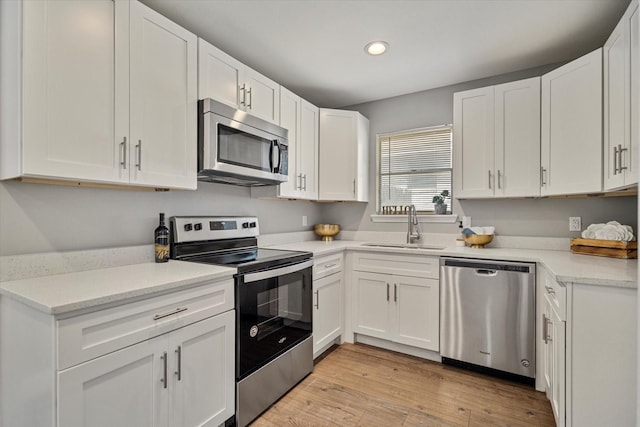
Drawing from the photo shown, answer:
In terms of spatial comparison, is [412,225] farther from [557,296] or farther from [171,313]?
[171,313]

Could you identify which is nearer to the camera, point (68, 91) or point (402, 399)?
point (68, 91)

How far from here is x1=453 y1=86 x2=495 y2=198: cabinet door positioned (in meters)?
2.64

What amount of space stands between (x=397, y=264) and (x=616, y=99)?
1.74 metres

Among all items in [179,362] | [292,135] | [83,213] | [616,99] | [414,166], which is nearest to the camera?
[179,362]

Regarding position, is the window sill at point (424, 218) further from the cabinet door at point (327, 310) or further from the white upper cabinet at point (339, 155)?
the cabinet door at point (327, 310)

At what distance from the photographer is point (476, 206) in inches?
116

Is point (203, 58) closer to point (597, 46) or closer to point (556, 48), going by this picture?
point (556, 48)

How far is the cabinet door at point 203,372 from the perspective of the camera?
147cm

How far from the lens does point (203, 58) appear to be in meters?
1.98

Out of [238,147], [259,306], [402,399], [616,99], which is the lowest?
[402,399]

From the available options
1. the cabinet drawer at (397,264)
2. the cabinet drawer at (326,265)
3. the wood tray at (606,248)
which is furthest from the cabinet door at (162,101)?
the wood tray at (606,248)

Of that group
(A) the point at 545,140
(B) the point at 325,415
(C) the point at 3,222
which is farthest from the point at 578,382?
(C) the point at 3,222

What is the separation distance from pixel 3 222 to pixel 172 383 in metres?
1.04

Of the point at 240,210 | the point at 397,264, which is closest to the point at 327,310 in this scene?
the point at 397,264
